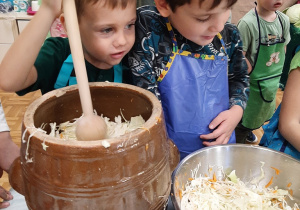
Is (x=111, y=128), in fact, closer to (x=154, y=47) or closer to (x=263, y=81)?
(x=154, y=47)

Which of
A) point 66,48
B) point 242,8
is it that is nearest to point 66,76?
point 66,48

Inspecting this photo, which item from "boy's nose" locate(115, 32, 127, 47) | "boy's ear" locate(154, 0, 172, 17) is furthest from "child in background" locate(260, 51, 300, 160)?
"boy's nose" locate(115, 32, 127, 47)

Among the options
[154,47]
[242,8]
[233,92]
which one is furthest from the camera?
[242,8]

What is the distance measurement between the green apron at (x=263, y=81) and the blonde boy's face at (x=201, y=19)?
110 centimetres

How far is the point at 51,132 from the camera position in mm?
534

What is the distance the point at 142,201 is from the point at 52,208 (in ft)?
0.41

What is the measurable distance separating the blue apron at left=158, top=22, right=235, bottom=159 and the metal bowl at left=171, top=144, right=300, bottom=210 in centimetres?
12

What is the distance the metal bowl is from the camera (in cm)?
69

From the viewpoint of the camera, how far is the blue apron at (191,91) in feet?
2.58

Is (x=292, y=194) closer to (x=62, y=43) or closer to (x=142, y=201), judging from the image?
(x=142, y=201)

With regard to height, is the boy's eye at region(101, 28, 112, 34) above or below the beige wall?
above

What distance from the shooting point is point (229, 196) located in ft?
2.14

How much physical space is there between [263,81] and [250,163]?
1150 millimetres

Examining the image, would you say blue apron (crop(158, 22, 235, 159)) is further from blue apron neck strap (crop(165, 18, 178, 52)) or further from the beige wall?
the beige wall
